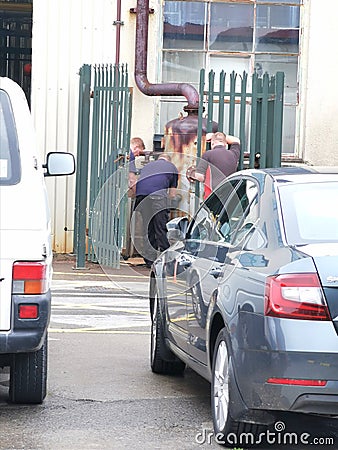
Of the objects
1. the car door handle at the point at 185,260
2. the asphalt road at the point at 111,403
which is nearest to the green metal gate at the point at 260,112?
the asphalt road at the point at 111,403

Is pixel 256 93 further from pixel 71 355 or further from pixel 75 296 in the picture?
pixel 71 355

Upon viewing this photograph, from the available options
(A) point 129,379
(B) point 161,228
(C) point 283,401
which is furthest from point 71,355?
(B) point 161,228

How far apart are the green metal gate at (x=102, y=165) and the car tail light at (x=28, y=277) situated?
883 centimetres

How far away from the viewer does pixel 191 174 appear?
14.2 m

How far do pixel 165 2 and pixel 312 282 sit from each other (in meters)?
12.2

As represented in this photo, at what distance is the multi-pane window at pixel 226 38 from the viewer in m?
17.0

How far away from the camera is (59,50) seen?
54.7 ft

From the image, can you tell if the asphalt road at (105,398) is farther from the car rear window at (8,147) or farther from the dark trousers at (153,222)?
the dark trousers at (153,222)

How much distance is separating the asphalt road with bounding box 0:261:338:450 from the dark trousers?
2.54 metres

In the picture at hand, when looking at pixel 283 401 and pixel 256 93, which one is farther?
pixel 256 93

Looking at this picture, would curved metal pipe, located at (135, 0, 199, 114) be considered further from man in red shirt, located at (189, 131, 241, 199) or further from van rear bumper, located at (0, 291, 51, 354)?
van rear bumper, located at (0, 291, 51, 354)

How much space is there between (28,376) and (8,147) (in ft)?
4.81

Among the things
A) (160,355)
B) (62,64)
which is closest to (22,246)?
(160,355)

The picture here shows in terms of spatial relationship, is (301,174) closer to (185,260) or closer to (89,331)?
(185,260)
